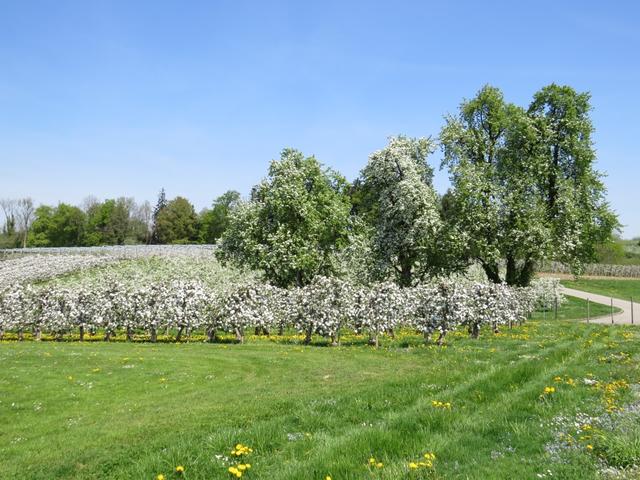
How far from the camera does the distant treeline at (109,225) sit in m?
136

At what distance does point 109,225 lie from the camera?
14225 cm

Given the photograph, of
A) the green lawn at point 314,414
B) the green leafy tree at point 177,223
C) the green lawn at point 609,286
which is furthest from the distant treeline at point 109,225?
the green lawn at point 314,414

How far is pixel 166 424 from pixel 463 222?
114ft

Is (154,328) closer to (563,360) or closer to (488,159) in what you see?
(563,360)

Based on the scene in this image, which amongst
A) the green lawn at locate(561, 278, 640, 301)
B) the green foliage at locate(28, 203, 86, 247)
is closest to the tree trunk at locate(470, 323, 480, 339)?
the green lawn at locate(561, 278, 640, 301)

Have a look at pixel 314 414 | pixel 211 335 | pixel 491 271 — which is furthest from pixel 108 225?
pixel 314 414

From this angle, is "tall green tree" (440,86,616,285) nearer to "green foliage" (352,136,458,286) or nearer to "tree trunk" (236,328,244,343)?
"green foliage" (352,136,458,286)

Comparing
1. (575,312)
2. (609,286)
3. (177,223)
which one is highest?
(177,223)

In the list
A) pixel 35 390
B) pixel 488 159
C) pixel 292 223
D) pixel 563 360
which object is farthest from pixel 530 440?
pixel 488 159

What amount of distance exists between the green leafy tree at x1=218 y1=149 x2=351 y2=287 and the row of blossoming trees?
21.3 ft

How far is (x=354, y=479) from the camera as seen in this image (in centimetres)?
712

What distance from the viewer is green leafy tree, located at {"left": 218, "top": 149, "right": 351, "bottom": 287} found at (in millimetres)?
40969

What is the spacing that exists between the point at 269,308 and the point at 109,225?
410 ft

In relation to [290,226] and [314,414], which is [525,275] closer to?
[290,226]
